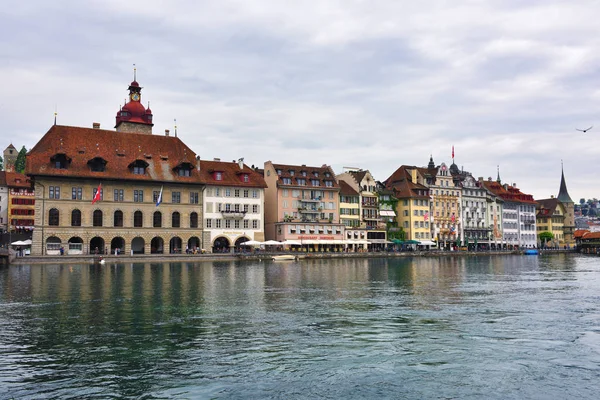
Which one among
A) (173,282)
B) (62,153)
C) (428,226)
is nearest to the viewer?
(173,282)

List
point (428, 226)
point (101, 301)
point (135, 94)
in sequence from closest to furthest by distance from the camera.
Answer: point (101, 301), point (135, 94), point (428, 226)

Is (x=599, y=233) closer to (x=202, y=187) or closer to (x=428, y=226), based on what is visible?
(x=428, y=226)

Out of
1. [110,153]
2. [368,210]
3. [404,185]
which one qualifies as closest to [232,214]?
[110,153]

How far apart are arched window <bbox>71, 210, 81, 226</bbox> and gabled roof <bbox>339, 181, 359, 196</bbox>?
4985cm

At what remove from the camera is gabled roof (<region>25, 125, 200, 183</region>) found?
85.4 meters

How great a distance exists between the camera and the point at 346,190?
11894cm

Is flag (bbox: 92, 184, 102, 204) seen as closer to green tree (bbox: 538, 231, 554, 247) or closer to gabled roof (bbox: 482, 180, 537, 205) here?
gabled roof (bbox: 482, 180, 537, 205)

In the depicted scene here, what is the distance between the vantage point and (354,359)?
18.5m

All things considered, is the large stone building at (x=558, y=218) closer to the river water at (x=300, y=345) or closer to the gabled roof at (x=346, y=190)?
the gabled roof at (x=346, y=190)

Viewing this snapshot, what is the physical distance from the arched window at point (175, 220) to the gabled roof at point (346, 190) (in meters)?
35.3

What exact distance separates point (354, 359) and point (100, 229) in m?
75.0

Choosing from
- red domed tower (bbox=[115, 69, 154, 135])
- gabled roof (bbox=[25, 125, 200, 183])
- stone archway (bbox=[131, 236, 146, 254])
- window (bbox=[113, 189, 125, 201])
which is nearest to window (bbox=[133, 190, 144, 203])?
window (bbox=[113, 189, 125, 201])

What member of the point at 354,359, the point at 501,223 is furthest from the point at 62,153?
the point at 501,223

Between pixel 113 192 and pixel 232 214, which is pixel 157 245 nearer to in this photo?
pixel 113 192
